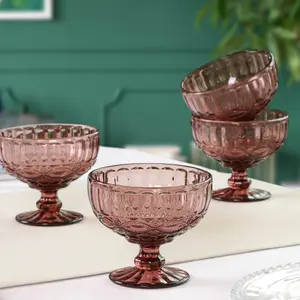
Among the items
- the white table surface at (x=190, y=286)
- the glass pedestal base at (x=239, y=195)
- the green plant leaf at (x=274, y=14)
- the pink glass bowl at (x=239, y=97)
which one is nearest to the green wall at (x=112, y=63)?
the green plant leaf at (x=274, y=14)

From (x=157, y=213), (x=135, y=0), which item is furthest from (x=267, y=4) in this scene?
(x=157, y=213)

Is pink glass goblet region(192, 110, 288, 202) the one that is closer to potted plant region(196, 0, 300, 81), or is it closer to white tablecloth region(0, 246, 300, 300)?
white tablecloth region(0, 246, 300, 300)

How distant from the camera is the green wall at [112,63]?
3.35 meters

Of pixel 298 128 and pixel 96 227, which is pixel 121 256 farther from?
pixel 298 128

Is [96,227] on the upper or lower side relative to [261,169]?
upper

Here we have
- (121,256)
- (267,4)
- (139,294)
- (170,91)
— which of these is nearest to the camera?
(139,294)

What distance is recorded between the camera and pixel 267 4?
321 cm

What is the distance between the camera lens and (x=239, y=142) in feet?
3.96

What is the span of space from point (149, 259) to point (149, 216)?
0.05 meters

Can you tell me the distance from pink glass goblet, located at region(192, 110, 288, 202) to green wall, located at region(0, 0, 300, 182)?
2.19 metres

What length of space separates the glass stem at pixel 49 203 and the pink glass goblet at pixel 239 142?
243 millimetres

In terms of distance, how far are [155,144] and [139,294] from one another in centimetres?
274

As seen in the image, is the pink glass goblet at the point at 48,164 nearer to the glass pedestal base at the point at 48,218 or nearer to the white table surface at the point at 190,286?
the glass pedestal base at the point at 48,218

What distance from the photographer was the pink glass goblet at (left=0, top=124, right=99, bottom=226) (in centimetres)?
106
